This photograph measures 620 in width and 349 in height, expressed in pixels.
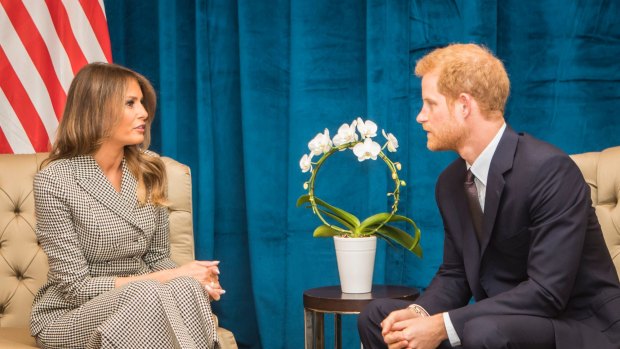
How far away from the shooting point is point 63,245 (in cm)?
268

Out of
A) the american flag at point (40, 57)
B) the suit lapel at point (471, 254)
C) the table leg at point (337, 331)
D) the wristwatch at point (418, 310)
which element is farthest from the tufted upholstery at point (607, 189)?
the american flag at point (40, 57)

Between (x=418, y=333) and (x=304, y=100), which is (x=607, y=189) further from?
(x=304, y=100)

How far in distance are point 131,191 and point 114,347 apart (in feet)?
2.14

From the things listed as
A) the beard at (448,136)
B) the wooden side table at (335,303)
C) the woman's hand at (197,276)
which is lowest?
the wooden side table at (335,303)

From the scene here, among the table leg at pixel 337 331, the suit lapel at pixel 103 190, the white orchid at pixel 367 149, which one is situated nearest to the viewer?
the suit lapel at pixel 103 190

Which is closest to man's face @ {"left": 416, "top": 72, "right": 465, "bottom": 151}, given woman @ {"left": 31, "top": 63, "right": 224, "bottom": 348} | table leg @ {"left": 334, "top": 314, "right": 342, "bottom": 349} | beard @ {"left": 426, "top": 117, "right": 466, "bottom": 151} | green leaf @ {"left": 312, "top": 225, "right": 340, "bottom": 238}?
beard @ {"left": 426, "top": 117, "right": 466, "bottom": 151}

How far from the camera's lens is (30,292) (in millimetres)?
3037

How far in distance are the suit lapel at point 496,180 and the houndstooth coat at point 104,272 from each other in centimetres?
84

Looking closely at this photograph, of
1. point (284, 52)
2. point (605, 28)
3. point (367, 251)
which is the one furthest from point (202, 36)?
point (605, 28)

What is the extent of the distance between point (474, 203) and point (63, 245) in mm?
1242

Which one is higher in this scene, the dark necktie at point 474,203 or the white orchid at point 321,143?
the white orchid at point 321,143

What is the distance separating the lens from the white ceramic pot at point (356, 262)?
2.96 meters

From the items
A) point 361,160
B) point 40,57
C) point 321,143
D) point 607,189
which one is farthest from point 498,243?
point 40,57

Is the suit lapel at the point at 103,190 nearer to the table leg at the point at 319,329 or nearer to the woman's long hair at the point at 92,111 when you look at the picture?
the woman's long hair at the point at 92,111
